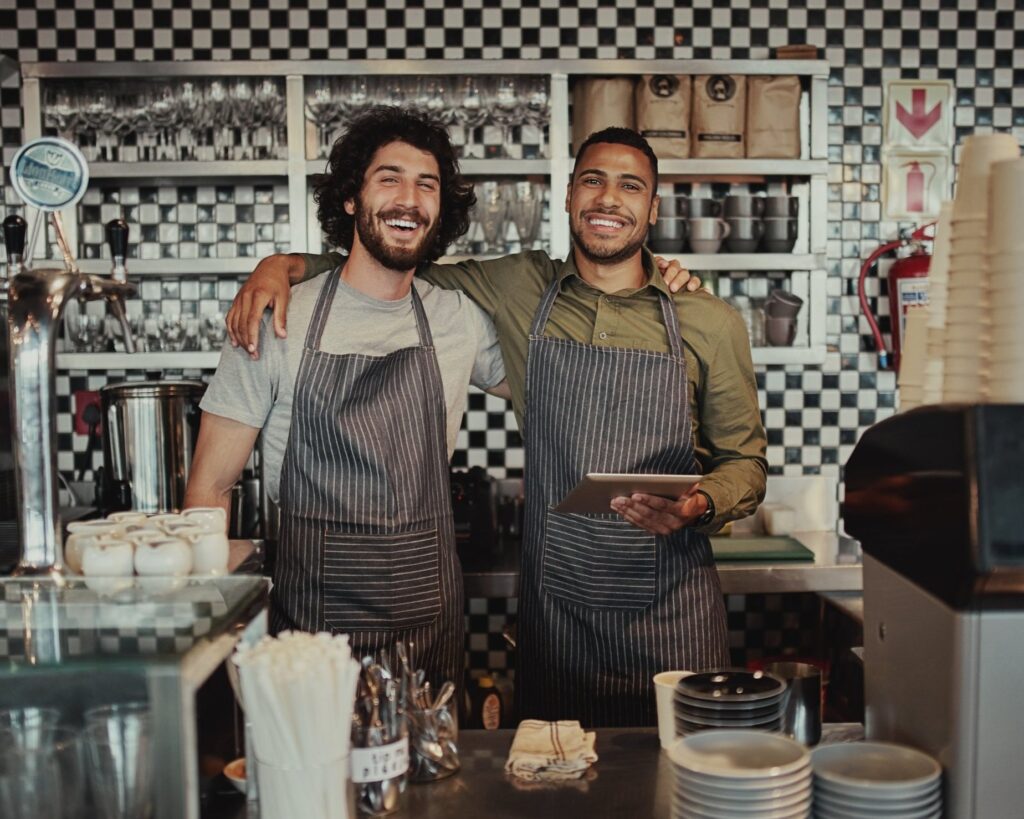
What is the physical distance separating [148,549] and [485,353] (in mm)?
1386

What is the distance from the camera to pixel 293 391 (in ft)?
7.97

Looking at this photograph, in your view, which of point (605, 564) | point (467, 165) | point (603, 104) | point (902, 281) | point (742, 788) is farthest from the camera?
point (902, 281)

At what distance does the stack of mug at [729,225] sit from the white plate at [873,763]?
2.40 m

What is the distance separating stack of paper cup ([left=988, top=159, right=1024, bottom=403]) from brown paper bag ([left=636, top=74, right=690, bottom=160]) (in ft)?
7.81

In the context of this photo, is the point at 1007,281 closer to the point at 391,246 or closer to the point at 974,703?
the point at 974,703

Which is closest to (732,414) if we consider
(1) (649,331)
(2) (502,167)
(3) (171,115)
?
(1) (649,331)

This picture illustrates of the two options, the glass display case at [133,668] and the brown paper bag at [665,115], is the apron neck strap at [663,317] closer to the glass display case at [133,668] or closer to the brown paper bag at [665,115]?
the brown paper bag at [665,115]

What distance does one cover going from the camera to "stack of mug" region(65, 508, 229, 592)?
1.49m

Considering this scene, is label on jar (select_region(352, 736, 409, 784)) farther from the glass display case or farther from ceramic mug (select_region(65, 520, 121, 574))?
ceramic mug (select_region(65, 520, 121, 574))

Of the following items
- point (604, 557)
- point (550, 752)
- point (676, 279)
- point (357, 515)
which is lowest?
point (550, 752)

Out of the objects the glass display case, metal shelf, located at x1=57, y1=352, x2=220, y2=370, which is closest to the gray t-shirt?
the glass display case

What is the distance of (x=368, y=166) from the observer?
2.61 meters

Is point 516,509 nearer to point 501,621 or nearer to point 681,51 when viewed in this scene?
point 501,621

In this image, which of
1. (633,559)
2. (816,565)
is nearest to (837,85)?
(816,565)
